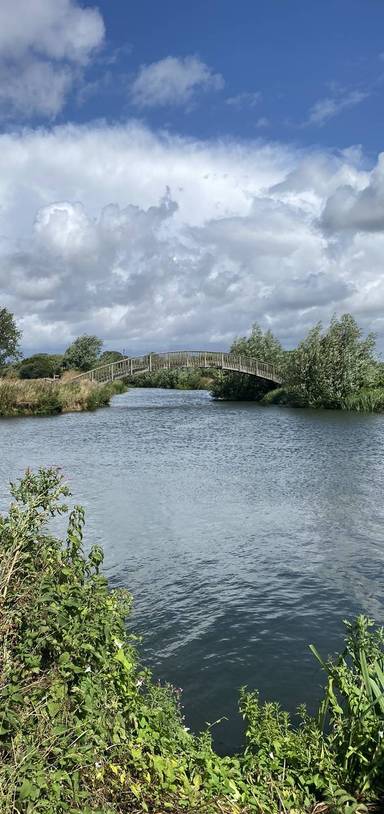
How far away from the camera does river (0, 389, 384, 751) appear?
888cm

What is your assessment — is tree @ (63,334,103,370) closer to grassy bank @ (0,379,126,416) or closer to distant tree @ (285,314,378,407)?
grassy bank @ (0,379,126,416)

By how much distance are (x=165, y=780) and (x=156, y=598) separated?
21.2 feet

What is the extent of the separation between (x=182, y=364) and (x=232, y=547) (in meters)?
58.4

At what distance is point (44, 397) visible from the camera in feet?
177

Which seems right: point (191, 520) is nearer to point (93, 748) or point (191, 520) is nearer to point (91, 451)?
point (93, 748)

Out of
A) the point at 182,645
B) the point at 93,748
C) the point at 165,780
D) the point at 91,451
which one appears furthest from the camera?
the point at 91,451

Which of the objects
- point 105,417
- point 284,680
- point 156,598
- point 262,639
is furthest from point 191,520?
point 105,417

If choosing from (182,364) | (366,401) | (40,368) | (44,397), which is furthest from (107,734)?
(40,368)

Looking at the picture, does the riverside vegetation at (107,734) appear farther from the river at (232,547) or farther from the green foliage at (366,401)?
the green foliage at (366,401)

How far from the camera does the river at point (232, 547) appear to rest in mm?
8875

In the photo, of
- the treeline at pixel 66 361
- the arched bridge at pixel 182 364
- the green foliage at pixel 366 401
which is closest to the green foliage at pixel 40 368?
the treeline at pixel 66 361

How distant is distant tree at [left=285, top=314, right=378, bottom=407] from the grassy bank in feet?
65.5

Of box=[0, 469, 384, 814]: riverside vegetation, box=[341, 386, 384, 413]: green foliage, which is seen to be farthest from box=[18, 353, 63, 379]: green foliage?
box=[0, 469, 384, 814]: riverside vegetation

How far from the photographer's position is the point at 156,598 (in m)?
11.4
